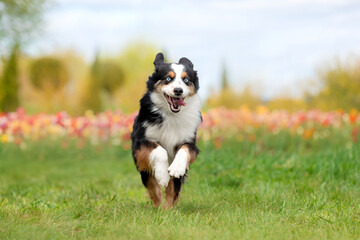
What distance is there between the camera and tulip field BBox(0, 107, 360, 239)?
357 centimetres

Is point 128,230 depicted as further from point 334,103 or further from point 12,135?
point 334,103

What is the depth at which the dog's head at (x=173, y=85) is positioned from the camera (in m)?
4.08

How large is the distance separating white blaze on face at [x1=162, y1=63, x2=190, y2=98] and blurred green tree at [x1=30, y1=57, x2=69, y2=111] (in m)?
23.6

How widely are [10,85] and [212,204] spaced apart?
1581 cm

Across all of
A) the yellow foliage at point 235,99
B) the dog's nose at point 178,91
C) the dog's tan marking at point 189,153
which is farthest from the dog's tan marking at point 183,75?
the yellow foliage at point 235,99

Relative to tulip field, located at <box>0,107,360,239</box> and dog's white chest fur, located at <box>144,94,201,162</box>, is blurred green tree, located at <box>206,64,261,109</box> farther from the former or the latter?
dog's white chest fur, located at <box>144,94,201,162</box>

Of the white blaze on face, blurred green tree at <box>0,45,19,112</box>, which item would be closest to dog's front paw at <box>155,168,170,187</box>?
the white blaze on face

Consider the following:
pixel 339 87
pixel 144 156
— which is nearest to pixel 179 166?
pixel 144 156

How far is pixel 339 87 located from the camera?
49.2 ft

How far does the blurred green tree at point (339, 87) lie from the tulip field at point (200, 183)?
4.05 m

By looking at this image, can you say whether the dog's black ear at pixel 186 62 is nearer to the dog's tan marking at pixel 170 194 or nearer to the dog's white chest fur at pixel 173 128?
the dog's white chest fur at pixel 173 128

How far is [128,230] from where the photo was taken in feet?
11.3

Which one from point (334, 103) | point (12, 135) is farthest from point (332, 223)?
point (334, 103)

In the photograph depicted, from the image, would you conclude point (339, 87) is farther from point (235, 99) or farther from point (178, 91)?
point (178, 91)
